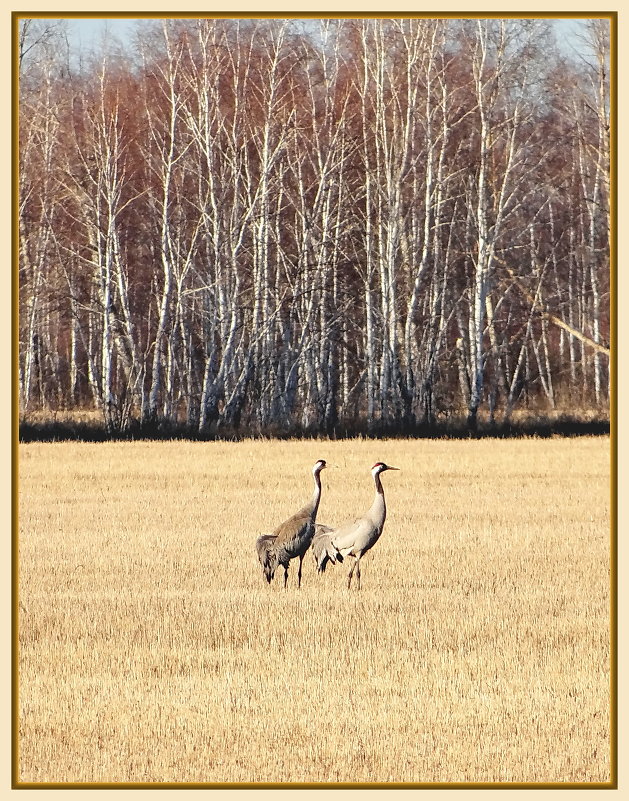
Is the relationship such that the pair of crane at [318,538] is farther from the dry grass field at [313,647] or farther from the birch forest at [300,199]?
the birch forest at [300,199]

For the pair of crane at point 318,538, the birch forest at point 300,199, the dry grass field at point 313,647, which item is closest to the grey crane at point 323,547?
the pair of crane at point 318,538

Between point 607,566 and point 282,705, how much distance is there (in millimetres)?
5498

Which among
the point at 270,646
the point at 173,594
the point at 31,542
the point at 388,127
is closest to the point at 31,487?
the point at 31,542

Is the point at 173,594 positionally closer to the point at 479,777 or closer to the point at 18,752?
the point at 18,752

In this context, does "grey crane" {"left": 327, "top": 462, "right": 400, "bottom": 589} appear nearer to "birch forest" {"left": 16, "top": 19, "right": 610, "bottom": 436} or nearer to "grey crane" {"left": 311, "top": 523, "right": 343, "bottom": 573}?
"grey crane" {"left": 311, "top": 523, "right": 343, "bottom": 573}


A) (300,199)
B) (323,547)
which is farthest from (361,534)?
(300,199)

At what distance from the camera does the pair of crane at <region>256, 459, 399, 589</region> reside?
9812mm

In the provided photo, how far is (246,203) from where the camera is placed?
A: 1169 inches

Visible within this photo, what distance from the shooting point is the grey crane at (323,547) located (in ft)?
33.4

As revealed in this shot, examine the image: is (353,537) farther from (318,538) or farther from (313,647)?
(313,647)

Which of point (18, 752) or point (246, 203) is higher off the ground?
point (246, 203)

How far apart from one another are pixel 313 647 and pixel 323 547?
2.19 meters

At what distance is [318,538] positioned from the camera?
33.8ft

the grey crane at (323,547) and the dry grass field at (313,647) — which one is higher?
the grey crane at (323,547)
